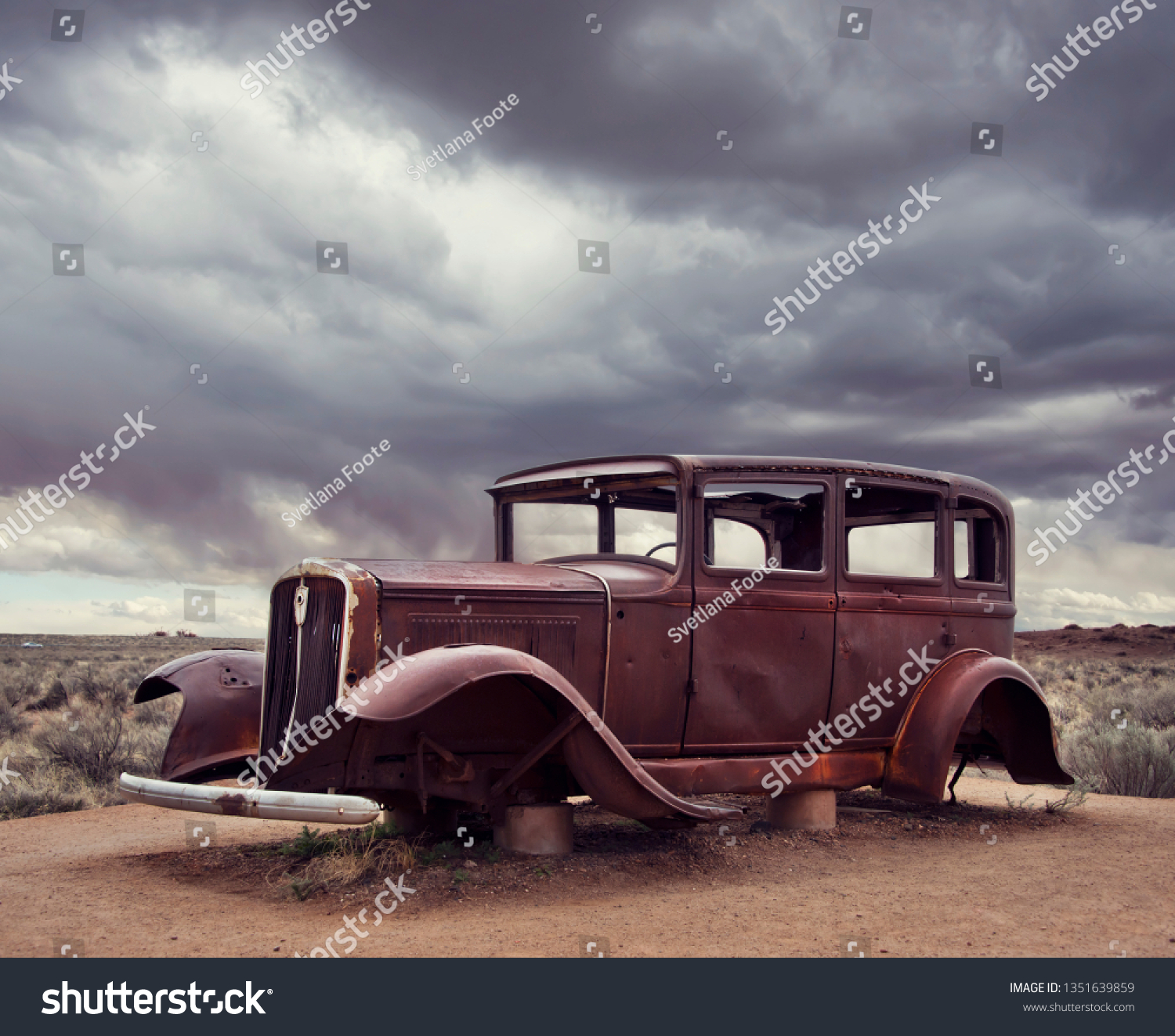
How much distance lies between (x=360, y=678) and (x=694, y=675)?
75.6 inches

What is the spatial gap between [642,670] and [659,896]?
46.9 inches

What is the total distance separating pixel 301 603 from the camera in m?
5.27

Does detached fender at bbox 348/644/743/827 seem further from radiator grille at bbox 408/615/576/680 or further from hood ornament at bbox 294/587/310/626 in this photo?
hood ornament at bbox 294/587/310/626

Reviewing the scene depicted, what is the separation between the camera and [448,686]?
14.4 feet

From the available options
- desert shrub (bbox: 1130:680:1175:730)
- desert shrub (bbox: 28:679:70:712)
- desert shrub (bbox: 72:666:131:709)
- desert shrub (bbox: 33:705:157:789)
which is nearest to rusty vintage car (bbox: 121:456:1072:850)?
desert shrub (bbox: 33:705:157:789)

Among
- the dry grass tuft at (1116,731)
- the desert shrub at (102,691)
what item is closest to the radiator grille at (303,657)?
the dry grass tuft at (1116,731)

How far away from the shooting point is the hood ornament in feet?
17.2

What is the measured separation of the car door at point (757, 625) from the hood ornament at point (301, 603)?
7.10 ft

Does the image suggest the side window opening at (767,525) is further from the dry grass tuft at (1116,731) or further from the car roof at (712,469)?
the dry grass tuft at (1116,731)

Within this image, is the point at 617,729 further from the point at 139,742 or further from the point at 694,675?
the point at 139,742

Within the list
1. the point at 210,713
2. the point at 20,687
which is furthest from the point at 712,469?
the point at 20,687

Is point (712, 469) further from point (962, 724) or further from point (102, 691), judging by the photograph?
point (102, 691)

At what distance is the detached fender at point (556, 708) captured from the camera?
4328 millimetres

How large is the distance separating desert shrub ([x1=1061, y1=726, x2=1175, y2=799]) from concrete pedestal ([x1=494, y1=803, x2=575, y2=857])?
5.86m
